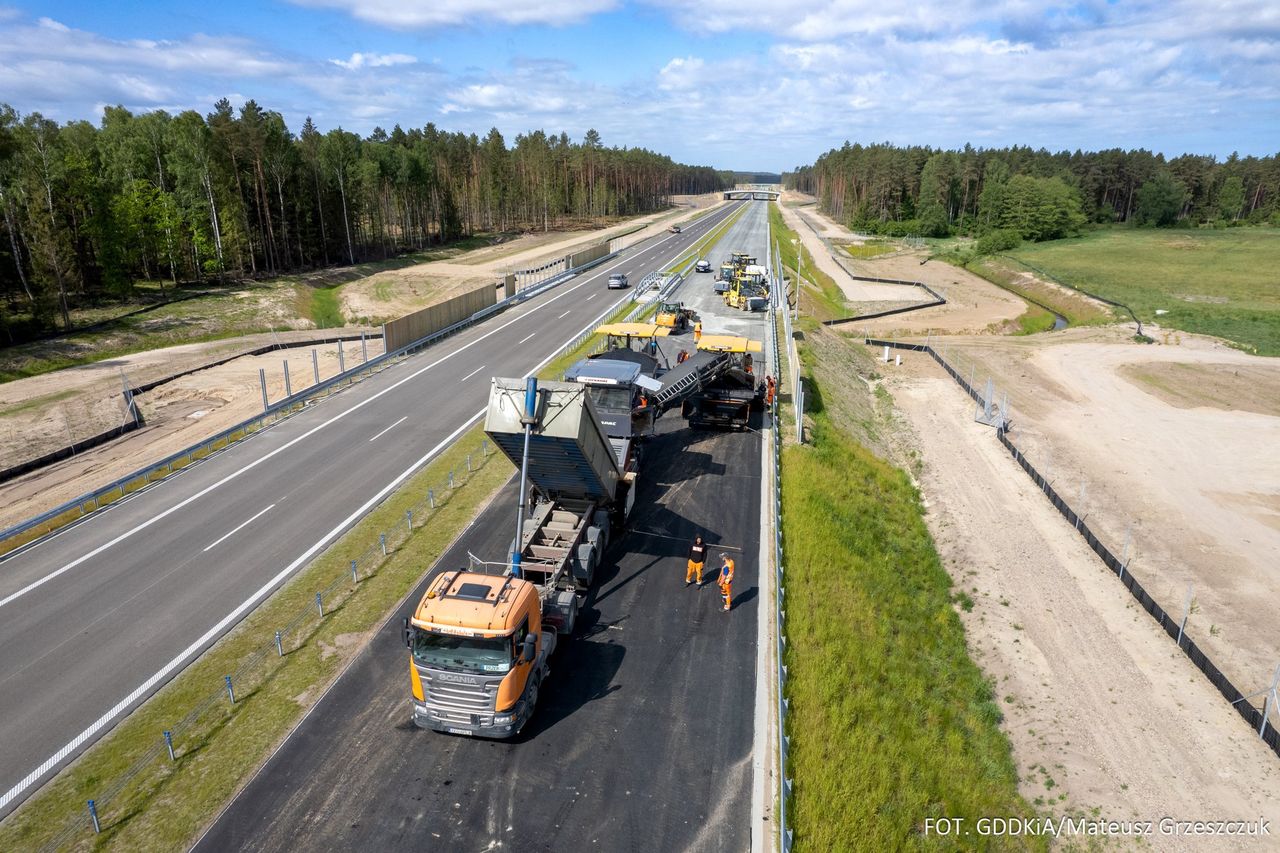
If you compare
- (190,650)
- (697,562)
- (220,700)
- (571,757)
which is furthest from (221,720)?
(697,562)

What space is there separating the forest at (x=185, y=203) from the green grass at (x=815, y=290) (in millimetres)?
51047

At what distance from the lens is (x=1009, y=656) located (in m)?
20.8

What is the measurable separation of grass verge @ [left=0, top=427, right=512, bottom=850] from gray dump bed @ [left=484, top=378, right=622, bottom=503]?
4834 mm

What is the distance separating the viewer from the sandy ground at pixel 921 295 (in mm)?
69000

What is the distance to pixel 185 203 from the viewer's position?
68.2 meters

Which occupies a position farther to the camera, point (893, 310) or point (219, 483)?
point (893, 310)

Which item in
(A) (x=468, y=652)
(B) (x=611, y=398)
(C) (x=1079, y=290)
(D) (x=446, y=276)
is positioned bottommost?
(A) (x=468, y=652)

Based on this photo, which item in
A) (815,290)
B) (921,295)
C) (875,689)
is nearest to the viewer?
(875,689)

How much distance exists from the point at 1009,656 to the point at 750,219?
148m

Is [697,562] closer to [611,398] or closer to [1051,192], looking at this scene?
[611,398]

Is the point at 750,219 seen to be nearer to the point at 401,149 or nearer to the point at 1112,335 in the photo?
the point at 401,149

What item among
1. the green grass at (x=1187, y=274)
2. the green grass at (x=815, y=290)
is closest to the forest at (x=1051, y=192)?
the green grass at (x=1187, y=274)

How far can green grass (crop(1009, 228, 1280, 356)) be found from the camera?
65750mm

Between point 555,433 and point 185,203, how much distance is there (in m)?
68.6
